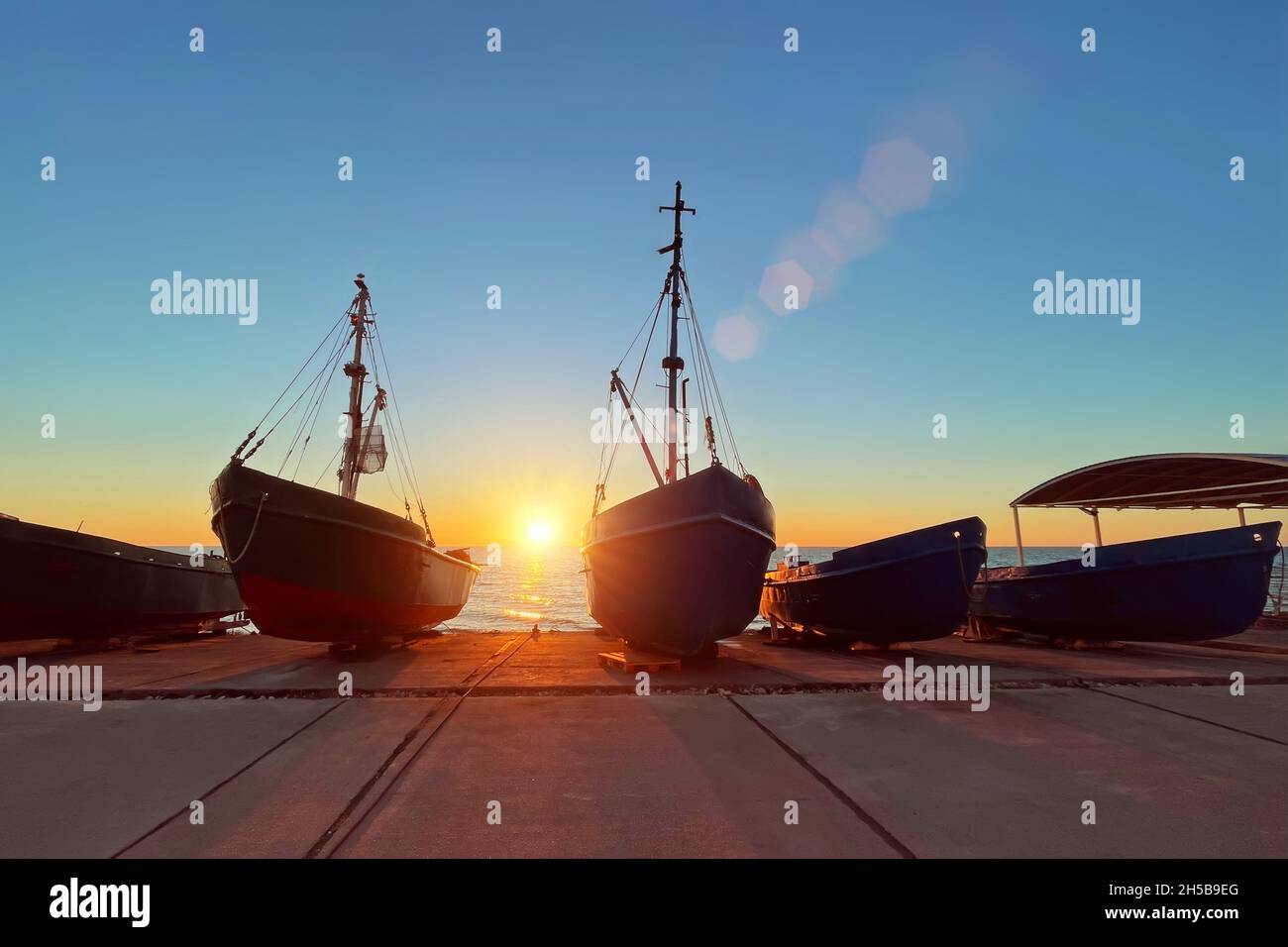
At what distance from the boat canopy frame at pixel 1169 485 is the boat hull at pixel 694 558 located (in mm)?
9495

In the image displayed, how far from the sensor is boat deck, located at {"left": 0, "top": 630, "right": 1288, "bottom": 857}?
3.27 meters

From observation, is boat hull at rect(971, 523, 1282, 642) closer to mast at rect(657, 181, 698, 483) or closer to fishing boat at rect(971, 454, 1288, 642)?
fishing boat at rect(971, 454, 1288, 642)

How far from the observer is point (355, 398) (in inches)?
656

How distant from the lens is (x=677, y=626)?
920cm

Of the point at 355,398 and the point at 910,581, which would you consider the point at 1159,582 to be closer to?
the point at 910,581

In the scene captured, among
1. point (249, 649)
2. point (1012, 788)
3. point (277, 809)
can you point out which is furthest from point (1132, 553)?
point (249, 649)

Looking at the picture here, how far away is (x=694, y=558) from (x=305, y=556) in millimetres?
6442

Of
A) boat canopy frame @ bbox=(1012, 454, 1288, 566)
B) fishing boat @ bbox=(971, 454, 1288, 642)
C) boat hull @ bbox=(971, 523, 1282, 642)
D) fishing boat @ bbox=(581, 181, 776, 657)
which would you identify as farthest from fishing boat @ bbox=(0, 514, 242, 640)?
boat canopy frame @ bbox=(1012, 454, 1288, 566)

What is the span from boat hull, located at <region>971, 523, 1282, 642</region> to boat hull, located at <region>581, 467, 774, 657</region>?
6.83 meters

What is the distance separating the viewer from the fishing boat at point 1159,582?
11.0 m

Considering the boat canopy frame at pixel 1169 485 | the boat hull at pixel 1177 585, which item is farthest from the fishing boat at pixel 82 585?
the boat canopy frame at pixel 1169 485

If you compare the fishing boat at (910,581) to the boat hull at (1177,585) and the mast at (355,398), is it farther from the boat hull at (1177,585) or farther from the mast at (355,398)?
the mast at (355,398)

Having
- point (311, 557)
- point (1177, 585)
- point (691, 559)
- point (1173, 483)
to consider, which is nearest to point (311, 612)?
point (311, 557)
